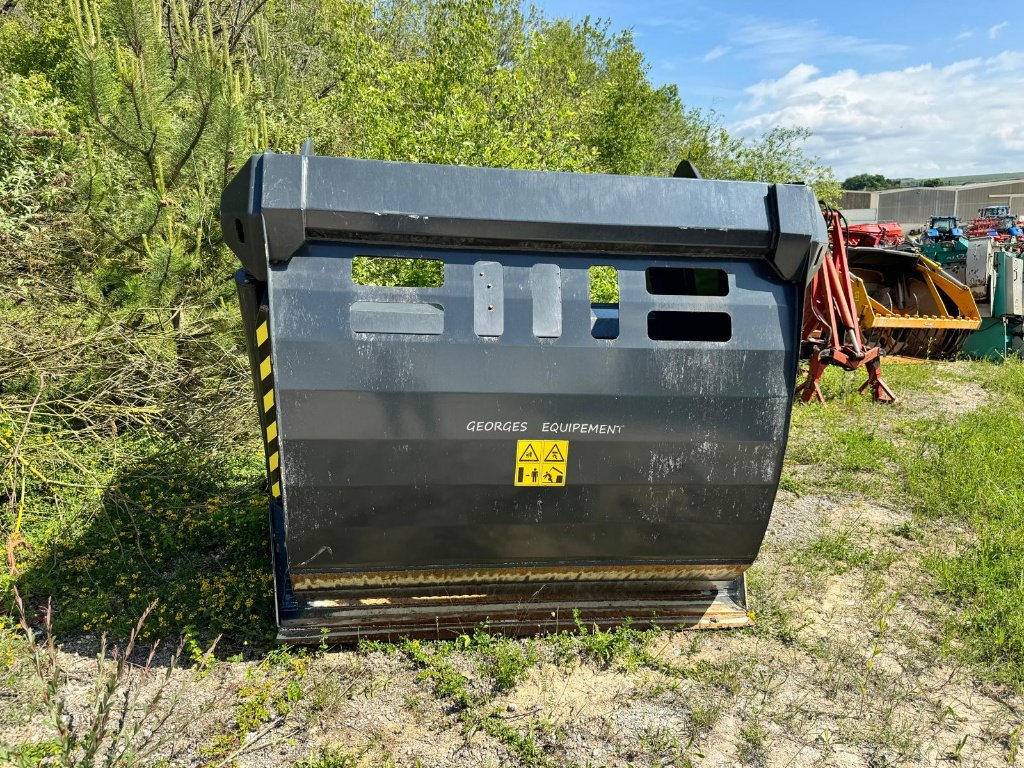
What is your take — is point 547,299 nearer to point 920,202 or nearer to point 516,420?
point 516,420

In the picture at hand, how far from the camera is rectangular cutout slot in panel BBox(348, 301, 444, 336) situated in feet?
8.88

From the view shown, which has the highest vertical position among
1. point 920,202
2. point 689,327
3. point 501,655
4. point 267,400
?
point 920,202

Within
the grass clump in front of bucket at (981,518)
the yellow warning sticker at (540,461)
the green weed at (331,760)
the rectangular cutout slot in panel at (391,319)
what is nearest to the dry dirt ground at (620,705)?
the green weed at (331,760)

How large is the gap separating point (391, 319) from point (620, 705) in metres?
1.81

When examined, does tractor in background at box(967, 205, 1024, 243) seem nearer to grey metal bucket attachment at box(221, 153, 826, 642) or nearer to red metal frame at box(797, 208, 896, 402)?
red metal frame at box(797, 208, 896, 402)

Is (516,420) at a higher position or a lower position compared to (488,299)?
lower

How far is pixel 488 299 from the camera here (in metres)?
2.81

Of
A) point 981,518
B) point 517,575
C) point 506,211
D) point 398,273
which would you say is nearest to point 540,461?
point 517,575

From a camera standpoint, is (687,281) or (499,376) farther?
(687,281)

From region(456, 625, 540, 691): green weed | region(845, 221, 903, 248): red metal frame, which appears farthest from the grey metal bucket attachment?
region(845, 221, 903, 248): red metal frame

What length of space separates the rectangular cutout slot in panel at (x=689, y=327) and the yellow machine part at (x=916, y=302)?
21.6 feet

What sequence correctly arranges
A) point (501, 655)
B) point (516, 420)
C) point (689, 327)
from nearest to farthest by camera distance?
1. point (516, 420)
2. point (501, 655)
3. point (689, 327)

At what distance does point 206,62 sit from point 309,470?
3619 mm

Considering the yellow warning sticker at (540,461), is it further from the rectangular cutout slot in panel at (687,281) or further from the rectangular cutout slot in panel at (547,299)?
the rectangular cutout slot in panel at (687,281)
